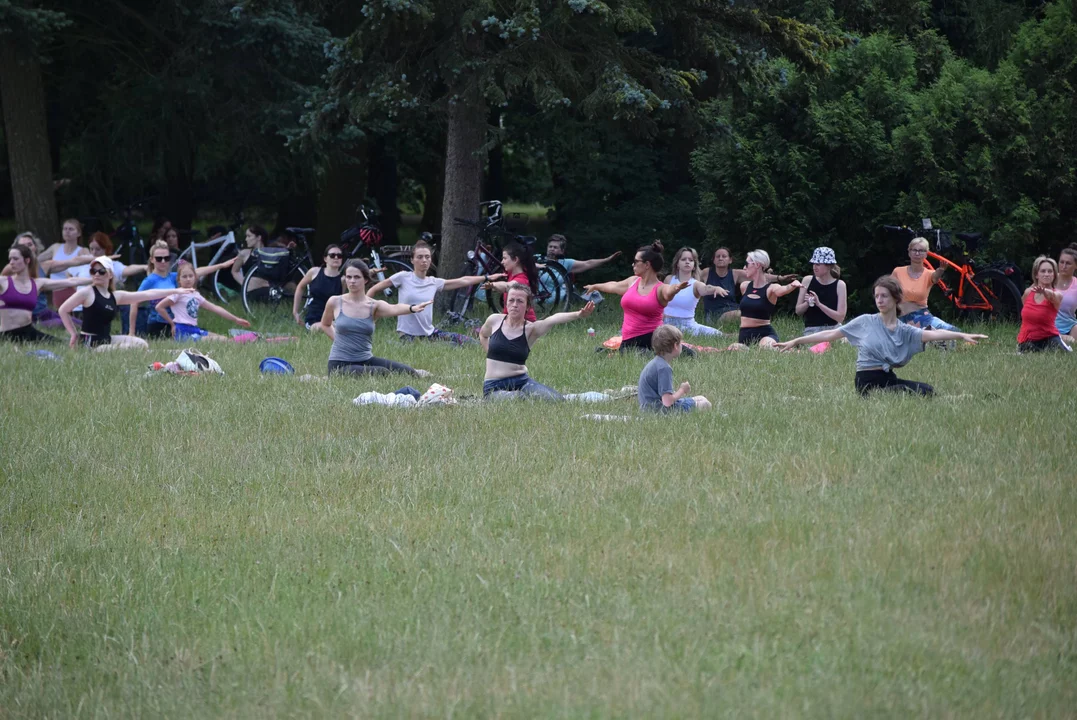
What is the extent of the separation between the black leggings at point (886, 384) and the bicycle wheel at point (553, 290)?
8818mm

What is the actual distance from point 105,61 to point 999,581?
24.6 metres

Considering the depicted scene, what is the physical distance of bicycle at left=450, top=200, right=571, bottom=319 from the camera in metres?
20.3

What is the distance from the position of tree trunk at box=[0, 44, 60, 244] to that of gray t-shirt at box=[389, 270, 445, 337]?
981 centimetres

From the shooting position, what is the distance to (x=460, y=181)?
21.3 metres

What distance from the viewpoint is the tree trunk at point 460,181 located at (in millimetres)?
21047

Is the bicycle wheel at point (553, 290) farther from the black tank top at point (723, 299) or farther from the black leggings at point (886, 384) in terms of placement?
the black leggings at point (886, 384)

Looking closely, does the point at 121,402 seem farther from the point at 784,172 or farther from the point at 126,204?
the point at 126,204

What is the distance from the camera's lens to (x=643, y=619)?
6.10 meters

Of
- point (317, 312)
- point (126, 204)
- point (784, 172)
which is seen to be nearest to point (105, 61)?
point (126, 204)

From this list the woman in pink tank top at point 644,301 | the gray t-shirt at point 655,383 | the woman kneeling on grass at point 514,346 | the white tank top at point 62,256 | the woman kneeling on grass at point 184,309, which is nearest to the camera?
the gray t-shirt at point 655,383

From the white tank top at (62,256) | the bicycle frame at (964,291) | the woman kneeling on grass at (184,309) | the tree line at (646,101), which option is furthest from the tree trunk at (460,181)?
the bicycle frame at (964,291)

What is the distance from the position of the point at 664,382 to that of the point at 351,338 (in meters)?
4.67

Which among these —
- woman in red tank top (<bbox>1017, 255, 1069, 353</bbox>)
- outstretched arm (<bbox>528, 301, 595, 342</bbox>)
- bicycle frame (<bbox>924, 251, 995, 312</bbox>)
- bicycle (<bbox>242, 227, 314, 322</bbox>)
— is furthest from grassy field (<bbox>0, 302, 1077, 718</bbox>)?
bicycle (<bbox>242, 227, 314, 322</bbox>)

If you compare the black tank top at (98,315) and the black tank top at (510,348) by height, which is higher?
the black tank top at (510,348)
